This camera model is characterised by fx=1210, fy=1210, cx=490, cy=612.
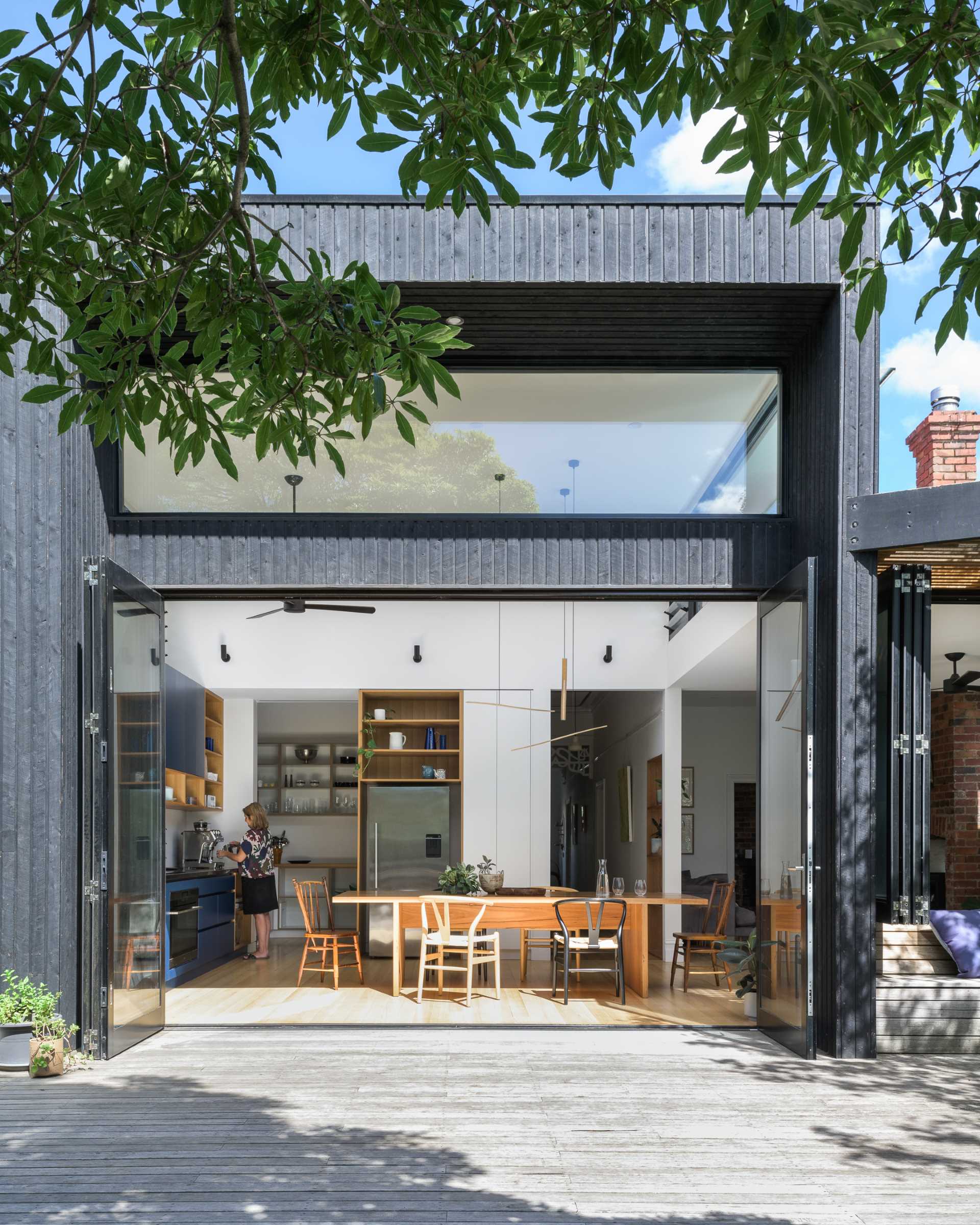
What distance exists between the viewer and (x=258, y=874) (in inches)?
460

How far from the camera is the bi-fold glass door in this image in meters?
6.49

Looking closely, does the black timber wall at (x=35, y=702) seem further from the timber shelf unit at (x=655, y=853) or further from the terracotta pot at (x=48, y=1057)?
the timber shelf unit at (x=655, y=853)

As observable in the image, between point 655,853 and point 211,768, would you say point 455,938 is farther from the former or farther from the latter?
point 211,768

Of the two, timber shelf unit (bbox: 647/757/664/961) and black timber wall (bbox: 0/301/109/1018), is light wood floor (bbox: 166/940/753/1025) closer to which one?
timber shelf unit (bbox: 647/757/664/961)

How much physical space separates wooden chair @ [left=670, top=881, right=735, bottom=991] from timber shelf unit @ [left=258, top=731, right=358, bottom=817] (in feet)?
15.2

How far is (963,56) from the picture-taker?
2170 mm

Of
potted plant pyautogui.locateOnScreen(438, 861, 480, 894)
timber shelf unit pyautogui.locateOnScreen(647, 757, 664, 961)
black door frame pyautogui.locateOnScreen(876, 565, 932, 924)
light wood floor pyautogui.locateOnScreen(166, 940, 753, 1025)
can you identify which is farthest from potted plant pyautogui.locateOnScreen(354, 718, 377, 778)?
black door frame pyautogui.locateOnScreen(876, 565, 932, 924)

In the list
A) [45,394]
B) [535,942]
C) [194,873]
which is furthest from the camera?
[535,942]

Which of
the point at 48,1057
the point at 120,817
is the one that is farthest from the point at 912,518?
the point at 48,1057

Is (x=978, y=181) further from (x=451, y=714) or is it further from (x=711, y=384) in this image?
(x=451, y=714)

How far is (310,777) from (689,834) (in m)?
4.90

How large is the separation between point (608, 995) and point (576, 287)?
212 inches

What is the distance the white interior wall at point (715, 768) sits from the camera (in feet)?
50.9

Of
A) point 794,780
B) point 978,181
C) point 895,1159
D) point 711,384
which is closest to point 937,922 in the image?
point 794,780
